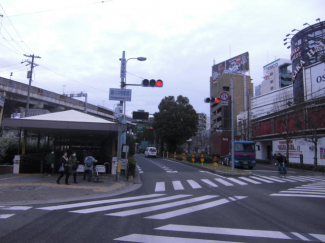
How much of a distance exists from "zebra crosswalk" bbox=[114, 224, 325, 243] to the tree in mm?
41541

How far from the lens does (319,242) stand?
5340mm

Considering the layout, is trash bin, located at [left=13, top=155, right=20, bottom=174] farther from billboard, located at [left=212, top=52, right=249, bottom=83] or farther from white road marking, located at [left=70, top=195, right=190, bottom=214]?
billboard, located at [left=212, top=52, right=249, bottom=83]

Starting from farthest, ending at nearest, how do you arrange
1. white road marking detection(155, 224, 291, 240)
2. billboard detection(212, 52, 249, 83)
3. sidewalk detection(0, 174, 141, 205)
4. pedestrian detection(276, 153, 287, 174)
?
billboard detection(212, 52, 249, 83), pedestrian detection(276, 153, 287, 174), sidewalk detection(0, 174, 141, 205), white road marking detection(155, 224, 291, 240)

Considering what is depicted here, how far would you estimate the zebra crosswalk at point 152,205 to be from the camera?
773cm

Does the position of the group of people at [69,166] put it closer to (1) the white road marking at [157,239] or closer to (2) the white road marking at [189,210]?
(2) the white road marking at [189,210]

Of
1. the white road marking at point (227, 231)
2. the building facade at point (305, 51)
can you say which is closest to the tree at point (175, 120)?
the building facade at point (305, 51)

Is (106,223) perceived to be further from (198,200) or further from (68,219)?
(198,200)

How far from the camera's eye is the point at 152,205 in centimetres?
884

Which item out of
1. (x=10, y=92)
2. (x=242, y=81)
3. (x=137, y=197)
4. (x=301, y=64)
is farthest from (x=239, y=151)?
(x=242, y=81)

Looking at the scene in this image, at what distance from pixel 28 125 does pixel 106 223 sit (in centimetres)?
1128

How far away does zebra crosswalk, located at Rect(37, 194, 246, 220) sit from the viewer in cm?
773

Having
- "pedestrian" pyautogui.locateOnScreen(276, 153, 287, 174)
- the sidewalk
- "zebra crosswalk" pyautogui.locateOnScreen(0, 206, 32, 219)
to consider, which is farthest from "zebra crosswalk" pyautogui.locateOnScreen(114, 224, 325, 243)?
"pedestrian" pyautogui.locateOnScreen(276, 153, 287, 174)

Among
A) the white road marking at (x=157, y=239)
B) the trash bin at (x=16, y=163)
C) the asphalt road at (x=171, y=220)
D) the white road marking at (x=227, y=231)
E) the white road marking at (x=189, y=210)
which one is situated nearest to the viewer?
the white road marking at (x=157, y=239)

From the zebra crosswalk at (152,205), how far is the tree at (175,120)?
3712 cm
